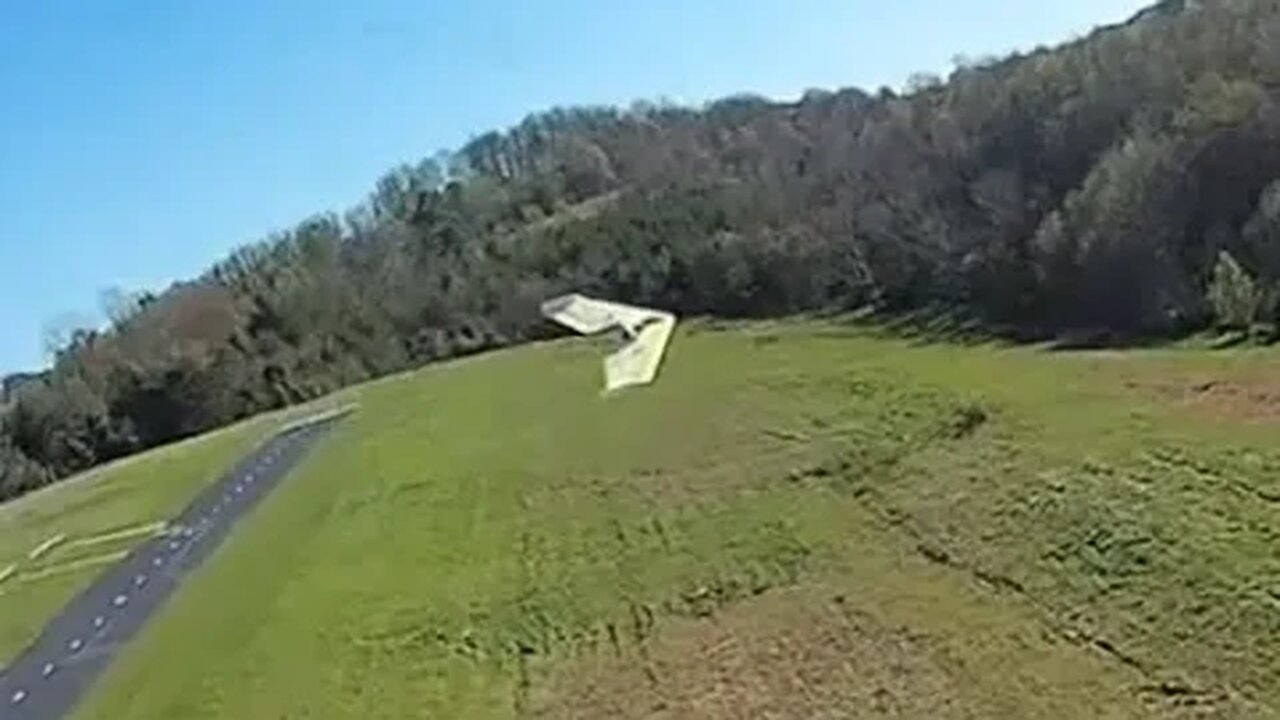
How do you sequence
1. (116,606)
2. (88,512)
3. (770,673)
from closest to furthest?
(770,673), (116,606), (88,512)

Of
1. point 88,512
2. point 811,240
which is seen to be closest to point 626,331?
point 811,240

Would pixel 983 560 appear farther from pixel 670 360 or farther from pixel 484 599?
pixel 670 360

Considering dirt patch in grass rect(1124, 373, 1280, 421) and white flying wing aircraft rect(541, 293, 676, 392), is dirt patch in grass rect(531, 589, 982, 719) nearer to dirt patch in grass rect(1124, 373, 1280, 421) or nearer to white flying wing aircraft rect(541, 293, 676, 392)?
dirt patch in grass rect(1124, 373, 1280, 421)

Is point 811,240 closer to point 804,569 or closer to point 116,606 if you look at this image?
point 116,606

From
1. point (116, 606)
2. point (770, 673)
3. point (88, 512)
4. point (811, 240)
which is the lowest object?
point (811, 240)

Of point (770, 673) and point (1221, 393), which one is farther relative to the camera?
point (1221, 393)

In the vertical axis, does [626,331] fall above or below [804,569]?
below

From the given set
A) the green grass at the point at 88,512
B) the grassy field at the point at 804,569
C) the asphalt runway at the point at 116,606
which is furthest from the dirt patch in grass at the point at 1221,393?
the green grass at the point at 88,512

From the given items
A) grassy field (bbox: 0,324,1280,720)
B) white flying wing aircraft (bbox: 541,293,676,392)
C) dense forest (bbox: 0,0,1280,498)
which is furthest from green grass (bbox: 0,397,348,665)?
dense forest (bbox: 0,0,1280,498)
